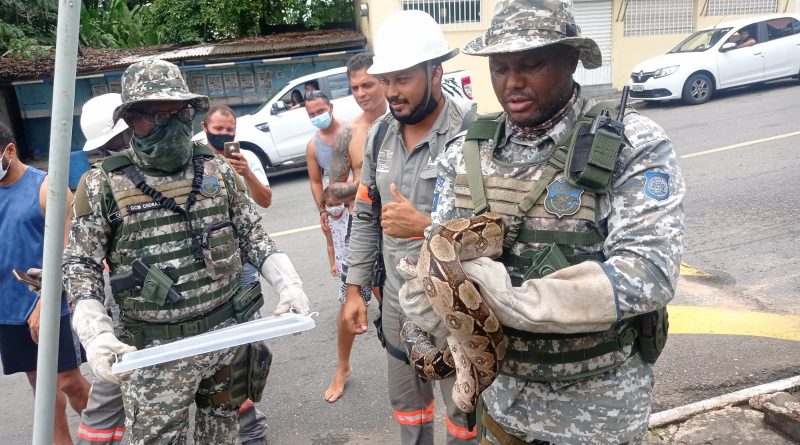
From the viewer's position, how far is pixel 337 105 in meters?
11.9

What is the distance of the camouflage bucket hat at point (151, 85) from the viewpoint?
A: 9.30 ft

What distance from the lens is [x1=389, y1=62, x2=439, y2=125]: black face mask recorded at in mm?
3195

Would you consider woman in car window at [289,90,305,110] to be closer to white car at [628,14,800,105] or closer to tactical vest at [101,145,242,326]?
white car at [628,14,800,105]

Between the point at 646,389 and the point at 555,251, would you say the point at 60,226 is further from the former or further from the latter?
the point at 646,389

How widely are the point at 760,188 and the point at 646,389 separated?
716 cm

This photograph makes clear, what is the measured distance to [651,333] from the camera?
202 cm

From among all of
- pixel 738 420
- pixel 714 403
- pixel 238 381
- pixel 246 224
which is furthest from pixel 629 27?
pixel 238 381

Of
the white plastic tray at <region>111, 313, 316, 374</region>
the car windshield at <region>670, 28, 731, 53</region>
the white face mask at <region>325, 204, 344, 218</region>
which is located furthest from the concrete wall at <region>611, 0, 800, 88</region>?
the white plastic tray at <region>111, 313, 316, 374</region>

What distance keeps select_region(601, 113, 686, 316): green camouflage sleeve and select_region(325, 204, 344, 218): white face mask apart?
10.8 feet

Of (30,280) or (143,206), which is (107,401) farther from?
(143,206)

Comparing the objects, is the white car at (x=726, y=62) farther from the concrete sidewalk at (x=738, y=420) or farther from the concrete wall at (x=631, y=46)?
the concrete sidewalk at (x=738, y=420)

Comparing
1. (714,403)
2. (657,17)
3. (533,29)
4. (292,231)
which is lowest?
(292,231)

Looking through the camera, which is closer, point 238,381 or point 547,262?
point 547,262

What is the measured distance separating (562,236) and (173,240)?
1.82 metres
